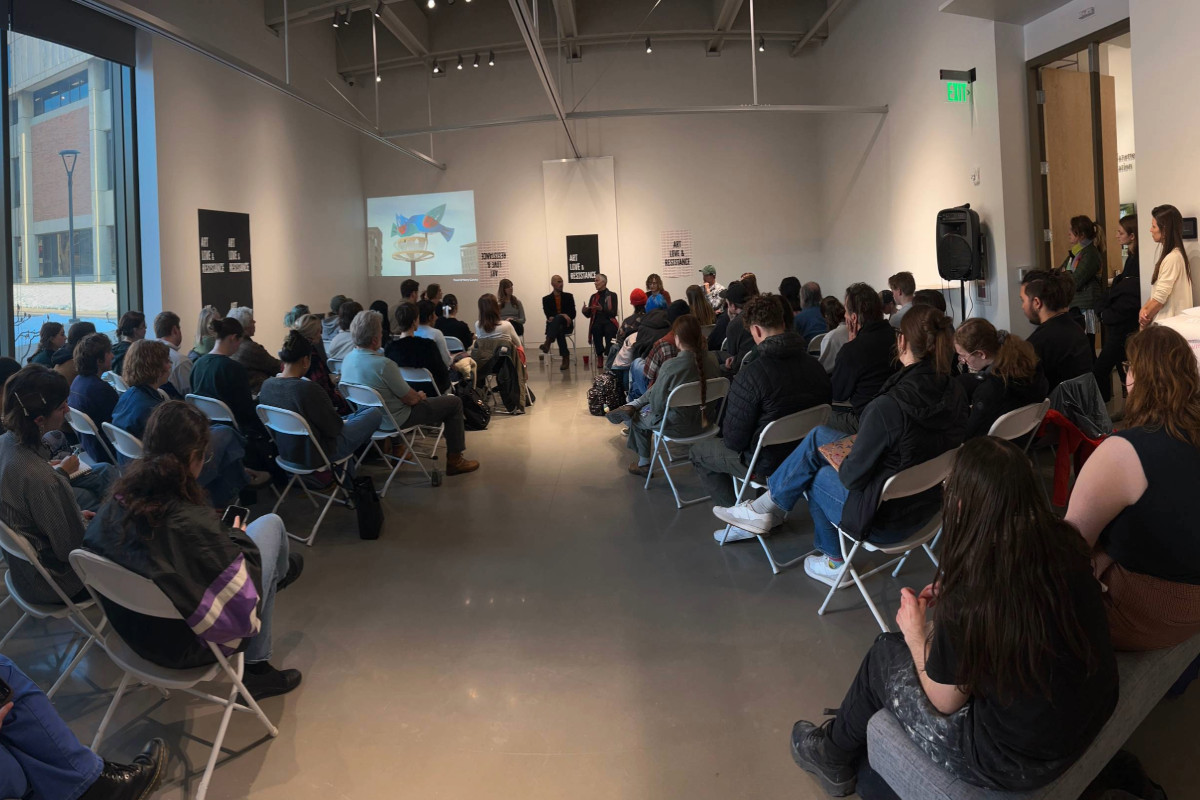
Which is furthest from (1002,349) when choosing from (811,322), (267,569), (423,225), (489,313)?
(423,225)

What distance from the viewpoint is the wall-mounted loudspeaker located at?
7.92 meters

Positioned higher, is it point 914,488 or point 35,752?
point 914,488

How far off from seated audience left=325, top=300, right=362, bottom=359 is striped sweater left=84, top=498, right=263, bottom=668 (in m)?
4.34

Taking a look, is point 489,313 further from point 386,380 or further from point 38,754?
point 38,754

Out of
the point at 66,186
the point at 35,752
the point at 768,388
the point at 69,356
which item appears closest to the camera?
the point at 35,752

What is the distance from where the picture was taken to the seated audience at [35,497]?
8.59ft

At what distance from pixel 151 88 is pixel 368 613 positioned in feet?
22.9

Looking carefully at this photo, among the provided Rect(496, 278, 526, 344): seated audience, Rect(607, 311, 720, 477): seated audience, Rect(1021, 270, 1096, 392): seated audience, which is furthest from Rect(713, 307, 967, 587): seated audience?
Rect(496, 278, 526, 344): seated audience

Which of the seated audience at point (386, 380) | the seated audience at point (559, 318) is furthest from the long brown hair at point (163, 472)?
the seated audience at point (559, 318)

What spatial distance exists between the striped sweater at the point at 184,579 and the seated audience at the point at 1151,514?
7.26 feet

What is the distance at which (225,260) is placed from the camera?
A: 367 inches

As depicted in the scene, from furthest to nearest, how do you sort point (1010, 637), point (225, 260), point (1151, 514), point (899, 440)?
point (225, 260)
point (899, 440)
point (1151, 514)
point (1010, 637)

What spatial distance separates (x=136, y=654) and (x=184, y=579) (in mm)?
326

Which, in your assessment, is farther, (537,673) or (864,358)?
(864,358)
